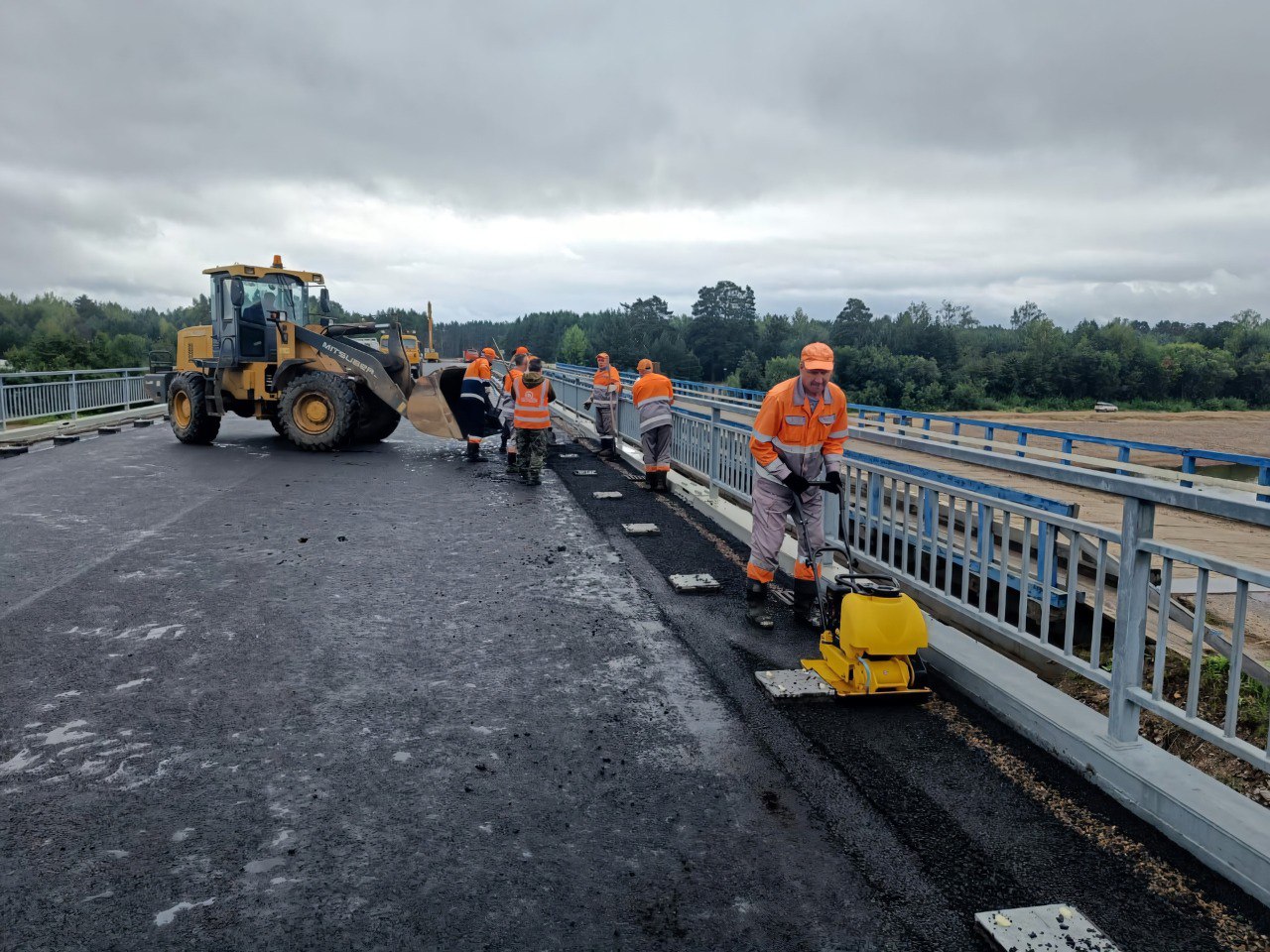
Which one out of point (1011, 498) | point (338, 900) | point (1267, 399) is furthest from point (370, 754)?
point (1267, 399)

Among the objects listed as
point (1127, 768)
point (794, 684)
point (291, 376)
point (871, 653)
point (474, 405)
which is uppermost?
point (291, 376)

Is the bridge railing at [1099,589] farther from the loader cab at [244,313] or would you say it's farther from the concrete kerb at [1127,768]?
the loader cab at [244,313]

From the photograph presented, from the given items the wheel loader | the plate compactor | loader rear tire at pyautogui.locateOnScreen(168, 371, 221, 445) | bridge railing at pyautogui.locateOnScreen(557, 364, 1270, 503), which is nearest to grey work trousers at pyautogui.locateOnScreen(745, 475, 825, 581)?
bridge railing at pyautogui.locateOnScreen(557, 364, 1270, 503)

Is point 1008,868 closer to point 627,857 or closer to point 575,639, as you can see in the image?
point 627,857

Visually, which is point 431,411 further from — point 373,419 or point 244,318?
point 244,318

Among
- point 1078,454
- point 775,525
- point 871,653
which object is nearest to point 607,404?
point 775,525

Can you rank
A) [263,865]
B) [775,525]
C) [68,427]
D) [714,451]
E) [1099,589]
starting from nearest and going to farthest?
1. [263,865]
2. [1099,589]
3. [775,525]
4. [714,451]
5. [68,427]

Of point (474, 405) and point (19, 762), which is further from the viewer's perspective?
point (474, 405)

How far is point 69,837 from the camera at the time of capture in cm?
301

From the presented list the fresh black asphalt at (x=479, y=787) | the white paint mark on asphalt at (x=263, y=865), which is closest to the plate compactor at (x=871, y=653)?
the fresh black asphalt at (x=479, y=787)

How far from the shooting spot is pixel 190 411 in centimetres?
1544

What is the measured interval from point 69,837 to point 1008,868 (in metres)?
3.20

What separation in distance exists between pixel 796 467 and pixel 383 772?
125 inches

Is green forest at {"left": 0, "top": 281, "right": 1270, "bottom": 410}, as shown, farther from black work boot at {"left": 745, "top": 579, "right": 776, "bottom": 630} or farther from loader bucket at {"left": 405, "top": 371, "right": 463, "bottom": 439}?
black work boot at {"left": 745, "top": 579, "right": 776, "bottom": 630}
